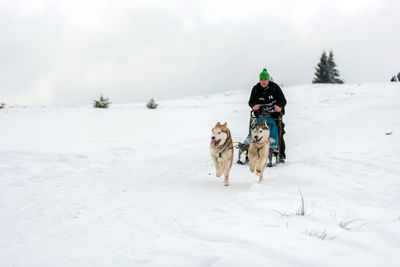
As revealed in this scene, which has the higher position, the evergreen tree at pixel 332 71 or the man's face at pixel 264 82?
the evergreen tree at pixel 332 71

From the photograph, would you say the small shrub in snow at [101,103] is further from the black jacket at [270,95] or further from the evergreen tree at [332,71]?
the evergreen tree at [332,71]

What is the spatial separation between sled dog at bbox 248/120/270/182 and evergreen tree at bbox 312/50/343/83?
4318 centimetres

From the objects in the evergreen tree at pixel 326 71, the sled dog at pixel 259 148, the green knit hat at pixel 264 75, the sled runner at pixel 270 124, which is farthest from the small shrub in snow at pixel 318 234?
the evergreen tree at pixel 326 71

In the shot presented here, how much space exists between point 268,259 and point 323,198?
2308 mm

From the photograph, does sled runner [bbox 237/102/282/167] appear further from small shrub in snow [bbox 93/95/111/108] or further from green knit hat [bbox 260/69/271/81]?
small shrub in snow [bbox 93/95/111/108]

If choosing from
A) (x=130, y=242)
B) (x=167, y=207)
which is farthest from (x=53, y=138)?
(x=130, y=242)

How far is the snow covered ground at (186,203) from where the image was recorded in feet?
7.53

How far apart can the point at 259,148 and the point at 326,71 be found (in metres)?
43.9

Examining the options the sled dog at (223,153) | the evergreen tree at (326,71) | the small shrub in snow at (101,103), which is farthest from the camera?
the evergreen tree at (326,71)

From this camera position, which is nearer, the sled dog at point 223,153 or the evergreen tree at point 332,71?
the sled dog at point 223,153

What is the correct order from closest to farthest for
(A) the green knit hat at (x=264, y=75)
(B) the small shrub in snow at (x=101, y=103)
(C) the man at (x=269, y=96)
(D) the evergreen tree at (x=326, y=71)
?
(A) the green knit hat at (x=264, y=75) → (C) the man at (x=269, y=96) → (B) the small shrub in snow at (x=101, y=103) → (D) the evergreen tree at (x=326, y=71)

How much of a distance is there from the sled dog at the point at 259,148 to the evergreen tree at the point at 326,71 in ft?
142

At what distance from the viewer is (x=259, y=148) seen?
5059mm

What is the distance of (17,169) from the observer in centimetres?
532
